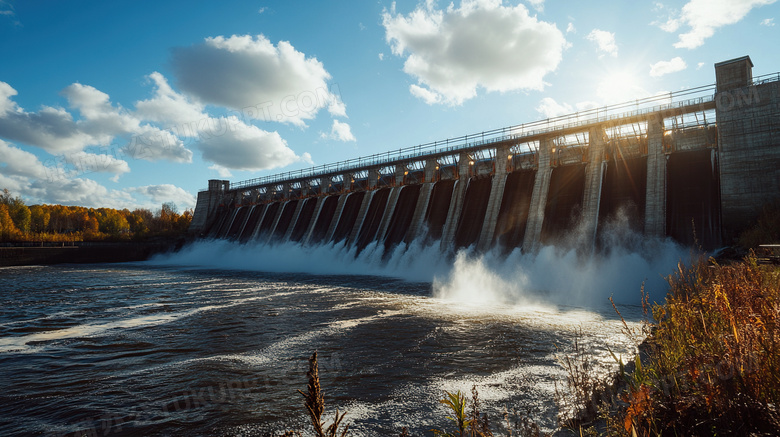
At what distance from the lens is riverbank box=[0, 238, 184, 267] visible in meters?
46.8

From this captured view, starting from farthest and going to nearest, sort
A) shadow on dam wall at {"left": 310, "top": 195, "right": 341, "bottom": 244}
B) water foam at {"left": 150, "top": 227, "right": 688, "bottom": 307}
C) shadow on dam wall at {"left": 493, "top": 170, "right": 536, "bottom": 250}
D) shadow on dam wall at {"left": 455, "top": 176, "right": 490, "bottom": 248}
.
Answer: shadow on dam wall at {"left": 310, "top": 195, "right": 341, "bottom": 244} → shadow on dam wall at {"left": 455, "top": 176, "right": 490, "bottom": 248} → shadow on dam wall at {"left": 493, "top": 170, "right": 536, "bottom": 250} → water foam at {"left": 150, "top": 227, "right": 688, "bottom": 307}

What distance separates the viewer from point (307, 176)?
53781mm

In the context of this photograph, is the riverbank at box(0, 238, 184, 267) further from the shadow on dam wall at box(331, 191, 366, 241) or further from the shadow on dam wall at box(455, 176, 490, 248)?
the shadow on dam wall at box(455, 176, 490, 248)

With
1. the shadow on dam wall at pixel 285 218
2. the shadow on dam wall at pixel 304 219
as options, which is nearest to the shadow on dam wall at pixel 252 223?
the shadow on dam wall at pixel 285 218

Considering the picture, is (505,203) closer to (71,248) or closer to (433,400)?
(433,400)

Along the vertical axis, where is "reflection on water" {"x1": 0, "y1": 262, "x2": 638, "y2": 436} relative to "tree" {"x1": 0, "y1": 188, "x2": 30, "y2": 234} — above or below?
below

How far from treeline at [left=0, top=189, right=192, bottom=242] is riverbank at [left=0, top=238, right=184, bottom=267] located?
184 inches

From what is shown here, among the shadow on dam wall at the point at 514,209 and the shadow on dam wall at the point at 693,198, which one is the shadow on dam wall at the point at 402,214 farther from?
the shadow on dam wall at the point at 693,198

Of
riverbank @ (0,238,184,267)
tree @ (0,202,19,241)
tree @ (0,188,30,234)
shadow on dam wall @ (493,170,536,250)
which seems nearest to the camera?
shadow on dam wall @ (493,170,536,250)

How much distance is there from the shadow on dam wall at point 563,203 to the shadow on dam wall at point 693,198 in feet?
17.7

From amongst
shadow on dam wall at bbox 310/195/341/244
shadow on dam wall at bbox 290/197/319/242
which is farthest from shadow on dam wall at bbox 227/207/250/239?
shadow on dam wall at bbox 310/195/341/244

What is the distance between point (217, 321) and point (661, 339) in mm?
11929

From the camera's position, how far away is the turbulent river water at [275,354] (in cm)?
538

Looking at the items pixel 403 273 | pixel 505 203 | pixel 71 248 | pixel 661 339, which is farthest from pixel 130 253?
pixel 661 339
